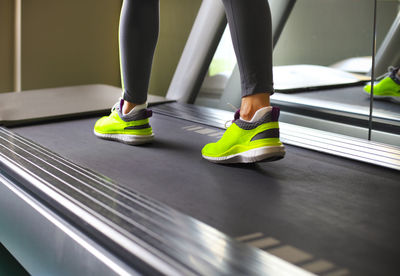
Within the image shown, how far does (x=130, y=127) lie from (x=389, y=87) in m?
1.05

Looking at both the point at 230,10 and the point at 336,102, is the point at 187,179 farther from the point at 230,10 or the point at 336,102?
the point at 336,102

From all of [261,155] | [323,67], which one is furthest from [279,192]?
[323,67]

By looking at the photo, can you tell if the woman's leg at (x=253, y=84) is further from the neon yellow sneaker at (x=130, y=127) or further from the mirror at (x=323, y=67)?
the mirror at (x=323, y=67)

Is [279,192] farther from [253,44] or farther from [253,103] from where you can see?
[253,44]

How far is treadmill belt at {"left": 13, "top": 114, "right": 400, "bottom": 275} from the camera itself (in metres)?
0.85

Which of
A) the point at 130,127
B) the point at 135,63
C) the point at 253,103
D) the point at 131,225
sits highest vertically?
the point at 135,63

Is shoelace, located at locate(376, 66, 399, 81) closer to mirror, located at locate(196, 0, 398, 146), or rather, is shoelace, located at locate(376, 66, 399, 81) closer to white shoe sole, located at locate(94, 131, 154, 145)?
mirror, located at locate(196, 0, 398, 146)

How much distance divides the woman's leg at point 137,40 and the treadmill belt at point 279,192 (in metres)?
0.23

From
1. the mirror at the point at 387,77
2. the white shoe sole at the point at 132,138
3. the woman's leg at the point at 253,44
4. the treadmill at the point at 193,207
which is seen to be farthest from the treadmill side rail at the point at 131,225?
the mirror at the point at 387,77

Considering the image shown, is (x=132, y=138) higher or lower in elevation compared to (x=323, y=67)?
lower


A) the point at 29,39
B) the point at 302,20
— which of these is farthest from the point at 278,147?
the point at 29,39

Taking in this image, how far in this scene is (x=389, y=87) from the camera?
186 centimetres

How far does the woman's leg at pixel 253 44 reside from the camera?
119 cm

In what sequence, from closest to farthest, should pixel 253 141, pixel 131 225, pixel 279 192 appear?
pixel 131 225 < pixel 279 192 < pixel 253 141
